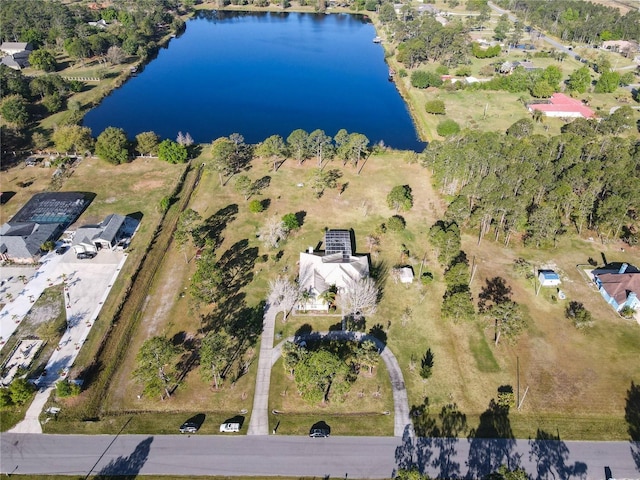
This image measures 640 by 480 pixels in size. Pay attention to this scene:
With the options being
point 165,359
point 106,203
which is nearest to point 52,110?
point 106,203

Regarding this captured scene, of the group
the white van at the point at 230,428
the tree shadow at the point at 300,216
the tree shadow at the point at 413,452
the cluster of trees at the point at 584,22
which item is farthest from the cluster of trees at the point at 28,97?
the cluster of trees at the point at 584,22

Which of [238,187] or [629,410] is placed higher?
[238,187]

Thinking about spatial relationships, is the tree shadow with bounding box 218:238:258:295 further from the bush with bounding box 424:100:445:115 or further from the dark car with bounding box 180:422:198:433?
the bush with bounding box 424:100:445:115

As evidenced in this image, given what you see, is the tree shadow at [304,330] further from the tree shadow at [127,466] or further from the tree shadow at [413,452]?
the tree shadow at [127,466]

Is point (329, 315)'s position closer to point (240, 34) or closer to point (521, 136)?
point (521, 136)

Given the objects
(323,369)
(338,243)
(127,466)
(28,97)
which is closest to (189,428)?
(127,466)

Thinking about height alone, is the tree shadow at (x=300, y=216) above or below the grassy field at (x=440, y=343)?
above
